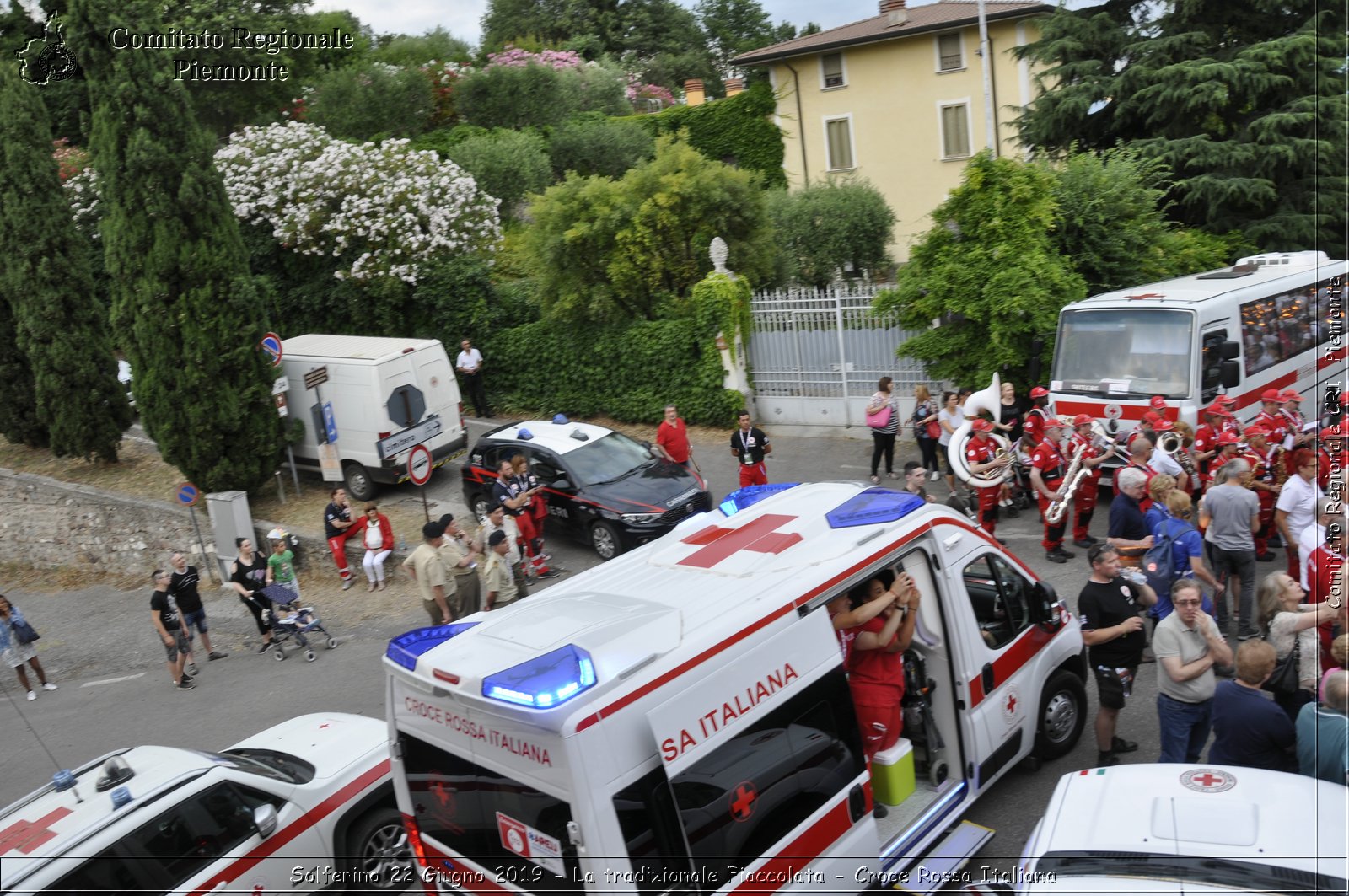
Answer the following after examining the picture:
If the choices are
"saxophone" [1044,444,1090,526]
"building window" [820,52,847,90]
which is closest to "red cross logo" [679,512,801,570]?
"saxophone" [1044,444,1090,526]

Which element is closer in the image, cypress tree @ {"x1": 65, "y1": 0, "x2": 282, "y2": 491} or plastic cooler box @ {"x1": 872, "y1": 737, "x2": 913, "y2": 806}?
plastic cooler box @ {"x1": 872, "y1": 737, "x2": 913, "y2": 806}

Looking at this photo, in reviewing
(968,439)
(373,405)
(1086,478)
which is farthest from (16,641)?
(1086,478)

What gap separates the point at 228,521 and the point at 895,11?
86.2 feet

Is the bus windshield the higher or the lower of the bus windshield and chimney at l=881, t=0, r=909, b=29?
the lower

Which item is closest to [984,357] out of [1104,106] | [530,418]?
[1104,106]

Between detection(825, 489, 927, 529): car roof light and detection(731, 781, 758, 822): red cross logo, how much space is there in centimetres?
178

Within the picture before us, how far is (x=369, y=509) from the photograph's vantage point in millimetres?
14367

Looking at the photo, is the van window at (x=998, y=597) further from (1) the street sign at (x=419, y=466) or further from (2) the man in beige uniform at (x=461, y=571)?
(1) the street sign at (x=419, y=466)

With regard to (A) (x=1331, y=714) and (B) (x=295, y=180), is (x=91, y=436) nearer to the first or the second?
(B) (x=295, y=180)

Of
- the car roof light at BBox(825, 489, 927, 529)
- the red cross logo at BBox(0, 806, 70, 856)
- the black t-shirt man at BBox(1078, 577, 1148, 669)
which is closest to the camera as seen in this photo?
the red cross logo at BBox(0, 806, 70, 856)

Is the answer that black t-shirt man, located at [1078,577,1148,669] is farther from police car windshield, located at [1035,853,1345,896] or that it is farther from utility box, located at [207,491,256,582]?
utility box, located at [207,491,256,582]

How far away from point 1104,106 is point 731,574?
707 inches

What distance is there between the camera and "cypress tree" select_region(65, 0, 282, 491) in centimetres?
1564

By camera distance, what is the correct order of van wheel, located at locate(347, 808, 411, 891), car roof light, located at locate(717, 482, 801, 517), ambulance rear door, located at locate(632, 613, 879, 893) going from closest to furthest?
ambulance rear door, located at locate(632, 613, 879, 893) < car roof light, located at locate(717, 482, 801, 517) < van wheel, located at locate(347, 808, 411, 891)
